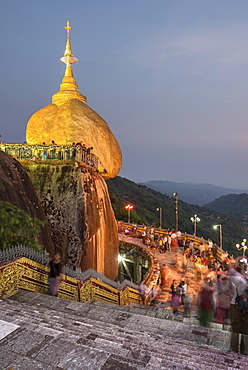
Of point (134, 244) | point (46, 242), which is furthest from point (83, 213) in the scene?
point (134, 244)

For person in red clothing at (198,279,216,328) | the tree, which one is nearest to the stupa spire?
the tree

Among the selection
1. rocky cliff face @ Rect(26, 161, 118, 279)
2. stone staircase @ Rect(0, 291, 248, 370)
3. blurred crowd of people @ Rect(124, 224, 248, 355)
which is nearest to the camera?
stone staircase @ Rect(0, 291, 248, 370)

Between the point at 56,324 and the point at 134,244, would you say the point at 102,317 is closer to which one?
the point at 56,324

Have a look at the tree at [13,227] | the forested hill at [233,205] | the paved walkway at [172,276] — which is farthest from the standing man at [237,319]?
the forested hill at [233,205]

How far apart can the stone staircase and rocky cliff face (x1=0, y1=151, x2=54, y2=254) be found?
7777 millimetres

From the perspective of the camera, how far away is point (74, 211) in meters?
16.9

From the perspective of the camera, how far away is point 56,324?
464 centimetres

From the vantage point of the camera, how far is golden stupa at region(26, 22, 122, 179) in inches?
837

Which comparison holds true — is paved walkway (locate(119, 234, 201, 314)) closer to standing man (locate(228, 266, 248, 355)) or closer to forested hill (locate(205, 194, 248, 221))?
standing man (locate(228, 266, 248, 355))

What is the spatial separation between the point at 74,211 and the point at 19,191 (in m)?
4.35

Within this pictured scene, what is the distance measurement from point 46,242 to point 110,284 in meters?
5.06

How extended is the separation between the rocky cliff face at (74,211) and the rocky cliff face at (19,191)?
2307 millimetres

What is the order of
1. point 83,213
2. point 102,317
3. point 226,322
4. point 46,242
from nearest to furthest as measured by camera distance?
1. point 102,317
2. point 226,322
3. point 46,242
4. point 83,213

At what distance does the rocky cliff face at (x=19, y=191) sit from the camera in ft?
40.7
